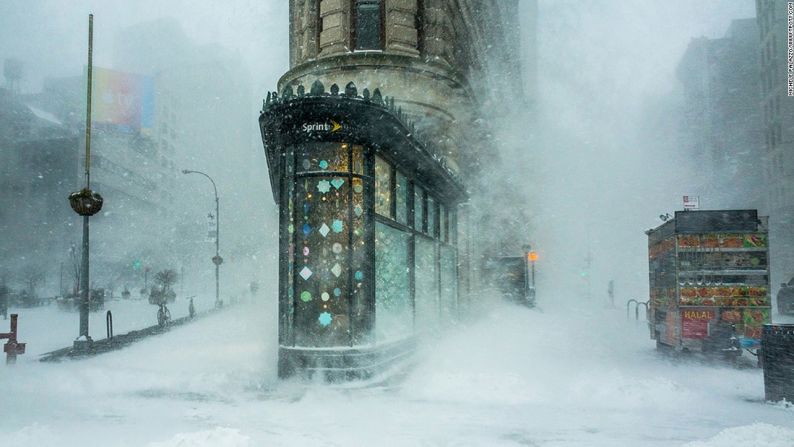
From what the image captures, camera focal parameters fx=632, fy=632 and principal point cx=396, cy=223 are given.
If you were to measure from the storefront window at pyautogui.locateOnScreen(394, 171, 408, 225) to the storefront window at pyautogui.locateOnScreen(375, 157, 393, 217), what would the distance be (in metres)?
0.47

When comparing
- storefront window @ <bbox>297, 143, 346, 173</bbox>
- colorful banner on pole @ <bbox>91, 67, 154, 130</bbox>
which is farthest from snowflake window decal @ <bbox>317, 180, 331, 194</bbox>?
colorful banner on pole @ <bbox>91, 67, 154, 130</bbox>

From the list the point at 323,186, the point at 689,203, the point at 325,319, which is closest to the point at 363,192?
the point at 323,186

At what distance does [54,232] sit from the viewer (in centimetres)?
Result: 6575

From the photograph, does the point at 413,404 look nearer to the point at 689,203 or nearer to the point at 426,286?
the point at 426,286

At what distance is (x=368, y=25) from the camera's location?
2058 cm

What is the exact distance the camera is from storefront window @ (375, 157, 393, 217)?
11.6 metres

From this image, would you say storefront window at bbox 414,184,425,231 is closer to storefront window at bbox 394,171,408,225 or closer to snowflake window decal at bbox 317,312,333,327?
storefront window at bbox 394,171,408,225

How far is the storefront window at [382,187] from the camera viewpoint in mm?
11609

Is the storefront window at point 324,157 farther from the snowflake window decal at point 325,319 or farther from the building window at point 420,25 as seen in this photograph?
the building window at point 420,25

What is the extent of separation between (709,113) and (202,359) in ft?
278

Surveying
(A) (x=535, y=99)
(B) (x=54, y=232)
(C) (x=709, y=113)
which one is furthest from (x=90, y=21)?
(C) (x=709, y=113)

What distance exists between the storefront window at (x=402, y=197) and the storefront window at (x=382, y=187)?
472 mm

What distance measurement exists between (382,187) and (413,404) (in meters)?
4.61

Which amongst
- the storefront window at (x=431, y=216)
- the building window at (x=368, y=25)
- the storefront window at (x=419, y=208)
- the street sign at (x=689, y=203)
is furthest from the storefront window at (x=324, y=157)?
the building window at (x=368, y=25)
